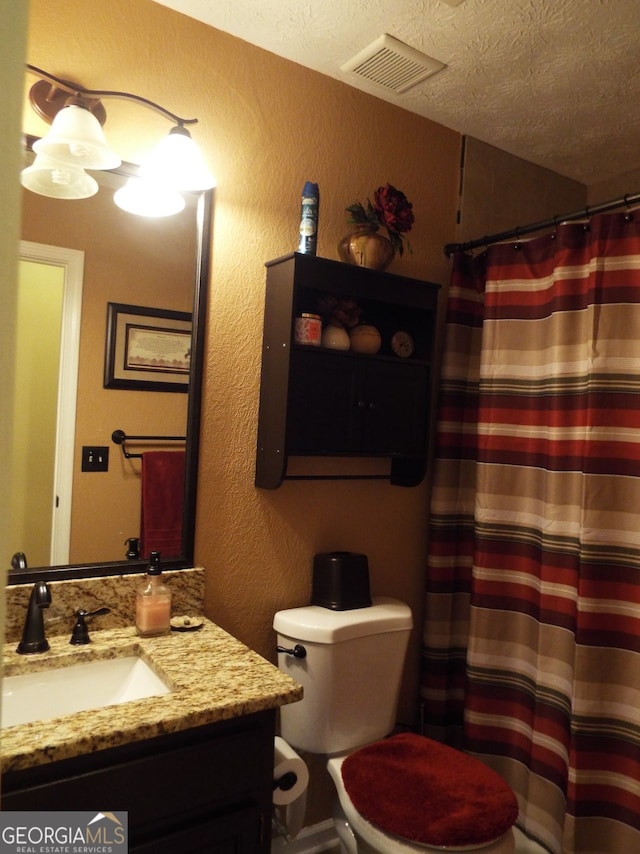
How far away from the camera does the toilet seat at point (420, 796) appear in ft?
4.17

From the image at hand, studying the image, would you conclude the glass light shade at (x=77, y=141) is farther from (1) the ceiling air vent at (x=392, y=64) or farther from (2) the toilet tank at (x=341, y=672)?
(2) the toilet tank at (x=341, y=672)

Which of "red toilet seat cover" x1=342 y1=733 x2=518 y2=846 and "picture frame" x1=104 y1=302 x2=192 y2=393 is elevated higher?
"picture frame" x1=104 y1=302 x2=192 y2=393

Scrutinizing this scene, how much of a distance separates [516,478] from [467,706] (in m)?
0.75

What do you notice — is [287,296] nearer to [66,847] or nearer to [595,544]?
[595,544]

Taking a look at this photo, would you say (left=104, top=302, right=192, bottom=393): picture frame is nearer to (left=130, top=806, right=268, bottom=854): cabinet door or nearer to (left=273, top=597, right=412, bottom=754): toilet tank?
(left=273, top=597, right=412, bottom=754): toilet tank

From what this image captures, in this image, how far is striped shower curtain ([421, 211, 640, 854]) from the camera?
157 centimetres

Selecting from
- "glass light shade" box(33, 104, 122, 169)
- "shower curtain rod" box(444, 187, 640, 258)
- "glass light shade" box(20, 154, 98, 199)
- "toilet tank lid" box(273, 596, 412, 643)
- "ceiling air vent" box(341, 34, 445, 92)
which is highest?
"ceiling air vent" box(341, 34, 445, 92)

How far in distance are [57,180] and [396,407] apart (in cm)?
109

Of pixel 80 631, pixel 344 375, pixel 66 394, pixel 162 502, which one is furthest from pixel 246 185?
pixel 80 631

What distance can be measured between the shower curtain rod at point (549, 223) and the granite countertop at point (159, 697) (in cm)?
147

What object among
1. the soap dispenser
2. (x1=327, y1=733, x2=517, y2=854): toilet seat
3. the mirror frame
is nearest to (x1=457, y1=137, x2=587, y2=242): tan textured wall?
the mirror frame

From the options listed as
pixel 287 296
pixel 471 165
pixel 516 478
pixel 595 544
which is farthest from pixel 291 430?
pixel 471 165

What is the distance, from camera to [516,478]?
5.99ft

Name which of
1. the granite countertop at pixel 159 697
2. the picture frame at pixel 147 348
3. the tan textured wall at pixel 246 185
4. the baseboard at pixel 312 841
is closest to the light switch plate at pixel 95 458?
the picture frame at pixel 147 348
